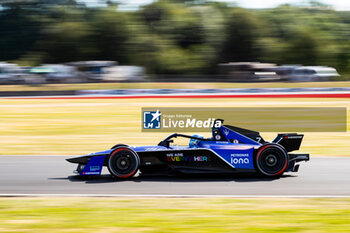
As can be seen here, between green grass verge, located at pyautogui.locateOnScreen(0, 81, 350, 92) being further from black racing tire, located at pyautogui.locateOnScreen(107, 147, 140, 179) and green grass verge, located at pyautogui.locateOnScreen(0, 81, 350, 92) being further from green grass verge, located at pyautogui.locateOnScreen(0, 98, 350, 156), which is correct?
black racing tire, located at pyautogui.locateOnScreen(107, 147, 140, 179)

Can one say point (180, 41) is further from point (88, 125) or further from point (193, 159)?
point (193, 159)

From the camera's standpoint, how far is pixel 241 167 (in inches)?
308

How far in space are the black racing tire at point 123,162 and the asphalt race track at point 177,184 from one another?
0.13 metres

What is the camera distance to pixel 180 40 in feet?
199

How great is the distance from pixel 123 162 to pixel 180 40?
176 feet

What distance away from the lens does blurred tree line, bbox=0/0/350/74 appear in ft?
186

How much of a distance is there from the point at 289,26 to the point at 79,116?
2048 inches

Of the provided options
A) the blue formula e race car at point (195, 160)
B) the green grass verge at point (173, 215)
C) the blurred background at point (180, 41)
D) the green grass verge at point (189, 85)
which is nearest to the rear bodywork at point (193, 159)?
the blue formula e race car at point (195, 160)

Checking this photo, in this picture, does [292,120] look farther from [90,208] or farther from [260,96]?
[90,208]

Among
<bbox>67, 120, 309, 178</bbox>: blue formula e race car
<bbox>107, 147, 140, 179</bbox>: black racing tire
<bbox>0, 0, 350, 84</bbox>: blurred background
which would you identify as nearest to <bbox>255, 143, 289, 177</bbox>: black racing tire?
<bbox>67, 120, 309, 178</bbox>: blue formula e race car

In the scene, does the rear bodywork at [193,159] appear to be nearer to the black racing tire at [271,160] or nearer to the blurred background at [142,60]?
the black racing tire at [271,160]

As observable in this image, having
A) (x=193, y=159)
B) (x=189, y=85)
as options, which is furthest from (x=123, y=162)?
(x=189, y=85)

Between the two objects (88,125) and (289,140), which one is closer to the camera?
(289,140)

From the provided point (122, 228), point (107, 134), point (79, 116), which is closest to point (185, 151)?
point (122, 228)
